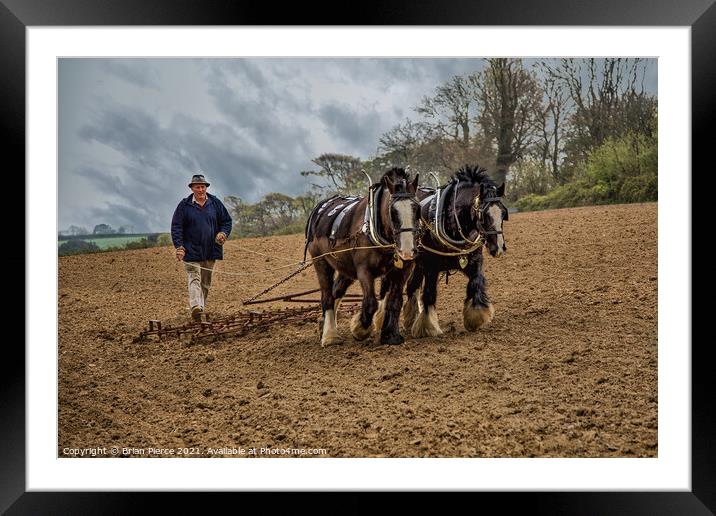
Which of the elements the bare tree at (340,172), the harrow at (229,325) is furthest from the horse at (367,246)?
the harrow at (229,325)

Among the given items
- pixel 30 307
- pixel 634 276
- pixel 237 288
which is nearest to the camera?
pixel 30 307

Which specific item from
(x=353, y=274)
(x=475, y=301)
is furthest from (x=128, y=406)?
(x=475, y=301)

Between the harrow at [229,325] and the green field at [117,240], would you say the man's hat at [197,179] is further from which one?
the harrow at [229,325]

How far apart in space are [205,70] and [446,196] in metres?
1.97

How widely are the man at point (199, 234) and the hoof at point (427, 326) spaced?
1.61m

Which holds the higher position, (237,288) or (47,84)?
(47,84)

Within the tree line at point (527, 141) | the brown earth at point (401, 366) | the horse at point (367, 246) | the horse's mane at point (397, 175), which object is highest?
the tree line at point (527, 141)

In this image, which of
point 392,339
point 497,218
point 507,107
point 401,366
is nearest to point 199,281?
point 392,339

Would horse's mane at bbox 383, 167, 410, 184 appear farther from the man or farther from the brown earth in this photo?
the man

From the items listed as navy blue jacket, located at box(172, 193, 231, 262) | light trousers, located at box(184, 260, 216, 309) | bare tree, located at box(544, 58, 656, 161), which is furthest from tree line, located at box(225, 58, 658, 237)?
light trousers, located at box(184, 260, 216, 309)

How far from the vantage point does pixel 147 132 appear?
3.72 meters

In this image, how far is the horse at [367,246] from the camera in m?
3.38

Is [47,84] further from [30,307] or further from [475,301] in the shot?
[475,301]

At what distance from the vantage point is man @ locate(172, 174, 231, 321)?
12.5ft
